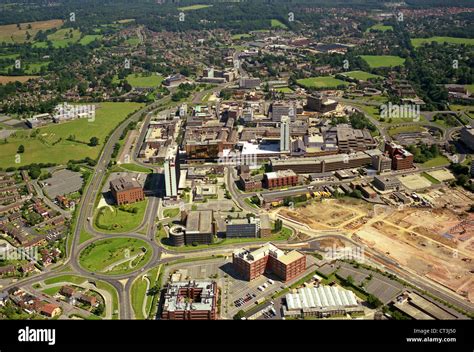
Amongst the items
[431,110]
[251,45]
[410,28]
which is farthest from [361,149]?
[410,28]

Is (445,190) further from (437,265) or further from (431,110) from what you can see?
(431,110)

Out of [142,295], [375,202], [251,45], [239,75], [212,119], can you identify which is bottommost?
[142,295]

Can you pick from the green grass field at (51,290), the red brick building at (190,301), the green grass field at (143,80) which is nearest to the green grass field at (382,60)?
the green grass field at (143,80)

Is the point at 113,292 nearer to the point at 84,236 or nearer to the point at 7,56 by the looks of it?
the point at 84,236


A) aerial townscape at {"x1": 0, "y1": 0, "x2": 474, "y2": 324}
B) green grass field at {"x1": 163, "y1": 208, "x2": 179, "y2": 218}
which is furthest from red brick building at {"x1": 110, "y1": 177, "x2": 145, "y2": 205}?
green grass field at {"x1": 163, "y1": 208, "x2": 179, "y2": 218}

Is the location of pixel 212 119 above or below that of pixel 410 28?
below

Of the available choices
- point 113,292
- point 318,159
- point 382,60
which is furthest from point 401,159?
point 382,60

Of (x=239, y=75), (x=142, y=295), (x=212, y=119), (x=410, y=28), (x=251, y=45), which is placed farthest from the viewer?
(x=410, y=28)
